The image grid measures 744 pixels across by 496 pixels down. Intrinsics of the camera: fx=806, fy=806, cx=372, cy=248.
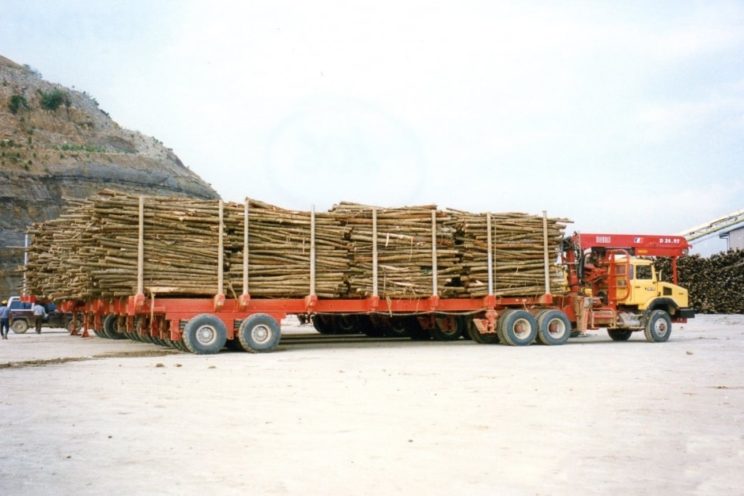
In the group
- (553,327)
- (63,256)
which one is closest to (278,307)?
(553,327)

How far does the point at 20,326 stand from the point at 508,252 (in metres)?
25.1

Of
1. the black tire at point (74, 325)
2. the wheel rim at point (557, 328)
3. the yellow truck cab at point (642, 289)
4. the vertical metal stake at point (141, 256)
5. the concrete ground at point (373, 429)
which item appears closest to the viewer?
the concrete ground at point (373, 429)

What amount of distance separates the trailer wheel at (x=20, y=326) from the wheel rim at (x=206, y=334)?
21.5 metres

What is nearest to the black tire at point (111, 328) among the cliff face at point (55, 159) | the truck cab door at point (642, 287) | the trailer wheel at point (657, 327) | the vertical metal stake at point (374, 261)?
the vertical metal stake at point (374, 261)

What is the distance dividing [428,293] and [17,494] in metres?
17.8

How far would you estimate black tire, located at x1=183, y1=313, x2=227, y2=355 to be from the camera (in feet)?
65.2

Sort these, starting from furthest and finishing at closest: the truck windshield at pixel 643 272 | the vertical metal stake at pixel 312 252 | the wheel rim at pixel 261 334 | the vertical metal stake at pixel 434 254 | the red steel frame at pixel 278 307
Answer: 1. the truck windshield at pixel 643 272
2. the vertical metal stake at pixel 434 254
3. the vertical metal stake at pixel 312 252
4. the wheel rim at pixel 261 334
5. the red steel frame at pixel 278 307

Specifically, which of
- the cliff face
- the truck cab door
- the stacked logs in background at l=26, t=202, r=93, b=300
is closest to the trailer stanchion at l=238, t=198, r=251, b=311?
the stacked logs in background at l=26, t=202, r=93, b=300

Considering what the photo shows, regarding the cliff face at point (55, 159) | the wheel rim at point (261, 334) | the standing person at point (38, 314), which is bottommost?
the wheel rim at point (261, 334)

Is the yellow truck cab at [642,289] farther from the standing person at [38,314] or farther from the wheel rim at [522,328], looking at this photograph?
the standing person at [38,314]

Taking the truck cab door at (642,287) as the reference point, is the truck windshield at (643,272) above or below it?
above

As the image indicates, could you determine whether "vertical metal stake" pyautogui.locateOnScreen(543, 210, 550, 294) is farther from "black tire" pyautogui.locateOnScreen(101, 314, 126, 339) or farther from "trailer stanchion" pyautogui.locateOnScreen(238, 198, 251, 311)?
"black tire" pyautogui.locateOnScreen(101, 314, 126, 339)

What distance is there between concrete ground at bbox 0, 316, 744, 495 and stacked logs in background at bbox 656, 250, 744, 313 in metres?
29.0

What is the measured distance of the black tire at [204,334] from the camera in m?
19.9
